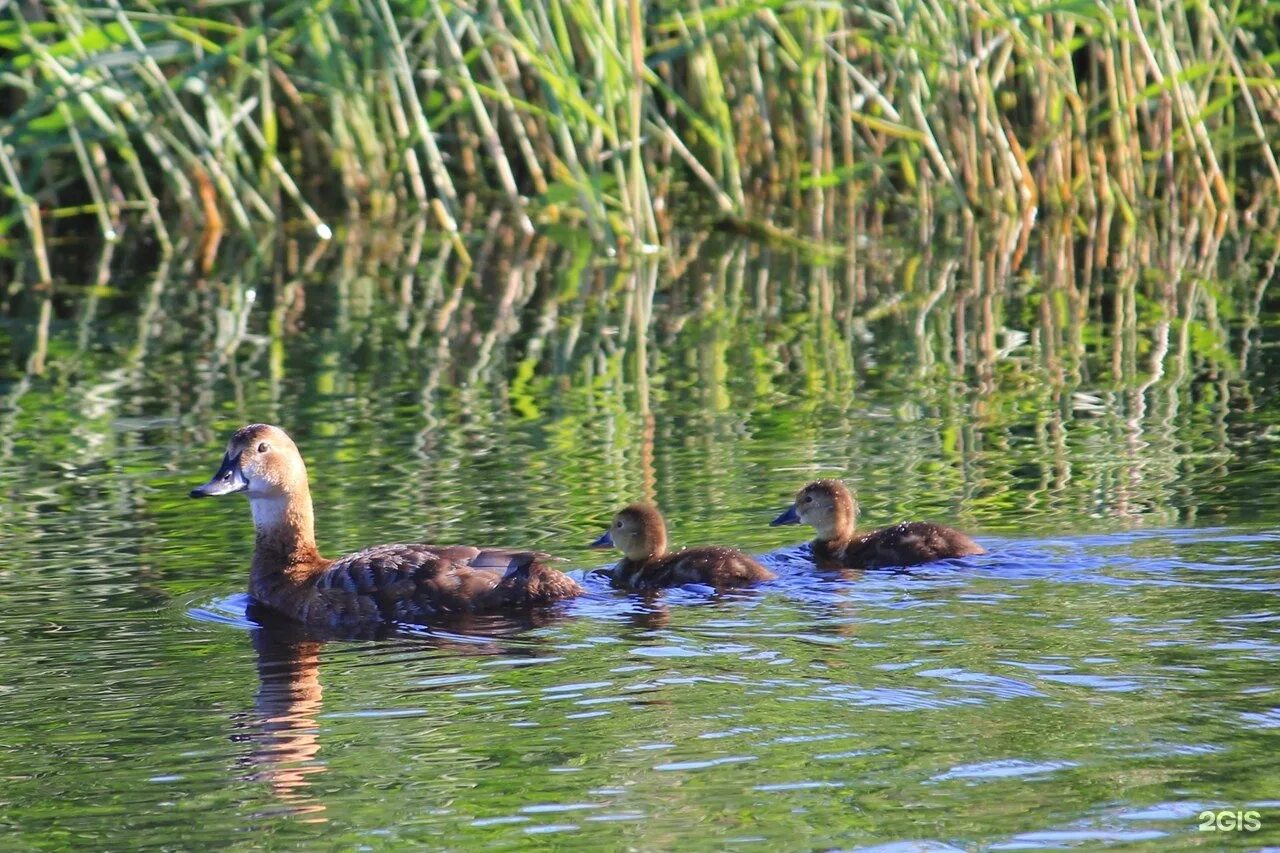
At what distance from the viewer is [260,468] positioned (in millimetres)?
8047

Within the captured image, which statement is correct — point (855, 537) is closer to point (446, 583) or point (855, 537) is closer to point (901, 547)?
point (901, 547)

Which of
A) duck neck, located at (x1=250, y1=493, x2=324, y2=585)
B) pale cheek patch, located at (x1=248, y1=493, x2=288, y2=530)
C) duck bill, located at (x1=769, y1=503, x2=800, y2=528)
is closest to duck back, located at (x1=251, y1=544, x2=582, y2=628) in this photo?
duck neck, located at (x1=250, y1=493, x2=324, y2=585)

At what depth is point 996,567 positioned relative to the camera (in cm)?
751

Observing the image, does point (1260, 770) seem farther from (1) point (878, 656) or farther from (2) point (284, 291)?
(2) point (284, 291)

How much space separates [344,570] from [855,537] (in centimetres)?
188

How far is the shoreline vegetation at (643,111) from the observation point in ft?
48.8

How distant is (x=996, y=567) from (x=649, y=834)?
9.40ft

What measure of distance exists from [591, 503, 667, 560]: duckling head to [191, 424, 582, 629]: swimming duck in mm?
393

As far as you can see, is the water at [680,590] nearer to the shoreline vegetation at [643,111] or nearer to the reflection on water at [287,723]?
the reflection on water at [287,723]

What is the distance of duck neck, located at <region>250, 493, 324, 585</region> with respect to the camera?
7.88m

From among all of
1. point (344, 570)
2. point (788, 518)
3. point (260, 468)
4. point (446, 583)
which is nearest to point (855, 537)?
point (788, 518)

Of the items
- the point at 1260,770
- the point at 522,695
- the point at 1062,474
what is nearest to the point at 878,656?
the point at 522,695

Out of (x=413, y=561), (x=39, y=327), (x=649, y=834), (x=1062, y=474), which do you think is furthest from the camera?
(x=39, y=327)

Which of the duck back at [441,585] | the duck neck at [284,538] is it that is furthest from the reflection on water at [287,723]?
the duck neck at [284,538]
